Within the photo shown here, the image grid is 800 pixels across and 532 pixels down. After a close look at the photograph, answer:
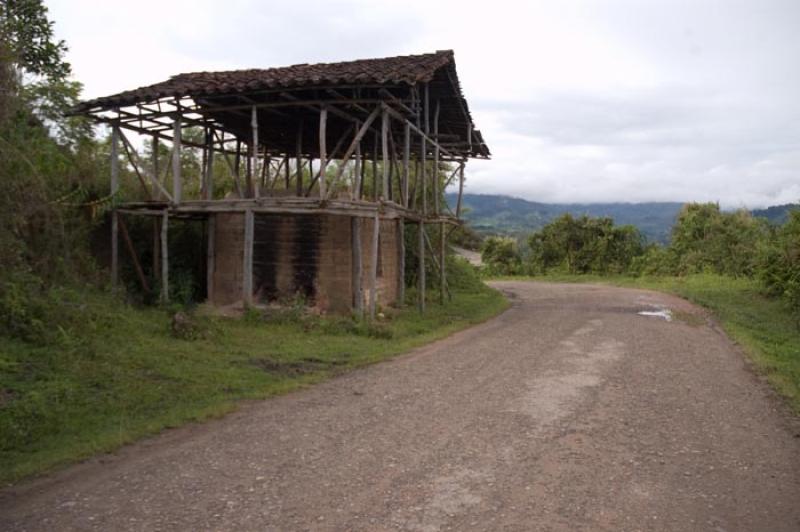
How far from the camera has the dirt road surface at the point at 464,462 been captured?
4363 mm

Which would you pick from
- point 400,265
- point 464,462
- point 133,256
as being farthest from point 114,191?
point 464,462

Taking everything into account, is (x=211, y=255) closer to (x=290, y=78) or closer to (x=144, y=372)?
(x=290, y=78)

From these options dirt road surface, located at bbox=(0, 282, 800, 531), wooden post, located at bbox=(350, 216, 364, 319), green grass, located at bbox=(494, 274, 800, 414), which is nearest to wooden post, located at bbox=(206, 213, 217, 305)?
wooden post, located at bbox=(350, 216, 364, 319)

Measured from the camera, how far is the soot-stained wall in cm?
1419

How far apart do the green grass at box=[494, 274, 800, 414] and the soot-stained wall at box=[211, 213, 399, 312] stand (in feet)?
26.0

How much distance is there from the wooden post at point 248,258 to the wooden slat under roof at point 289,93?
2339 mm

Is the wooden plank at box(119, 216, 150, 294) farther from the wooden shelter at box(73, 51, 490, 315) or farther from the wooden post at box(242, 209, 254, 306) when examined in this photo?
the wooden post at box(242, 209, 254, 306)

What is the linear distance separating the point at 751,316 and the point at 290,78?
13904mm

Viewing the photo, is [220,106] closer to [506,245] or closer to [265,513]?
[265,513]

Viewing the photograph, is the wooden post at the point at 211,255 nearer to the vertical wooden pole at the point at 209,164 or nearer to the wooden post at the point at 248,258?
the vertical wooden pole at the point at 209,164

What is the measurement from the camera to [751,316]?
59.5ft

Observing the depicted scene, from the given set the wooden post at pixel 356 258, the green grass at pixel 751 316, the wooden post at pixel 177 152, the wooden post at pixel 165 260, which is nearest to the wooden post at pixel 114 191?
the wooden post at pixel 165 260

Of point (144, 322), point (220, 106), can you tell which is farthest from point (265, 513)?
point (220, 106)

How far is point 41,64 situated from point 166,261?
5.48 metres
